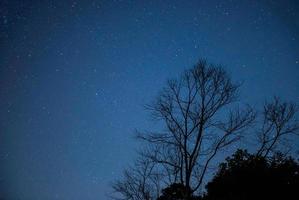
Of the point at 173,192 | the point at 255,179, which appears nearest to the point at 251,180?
the point at 255,179

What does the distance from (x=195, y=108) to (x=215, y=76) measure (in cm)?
165

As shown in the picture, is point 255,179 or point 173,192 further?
point 173,192

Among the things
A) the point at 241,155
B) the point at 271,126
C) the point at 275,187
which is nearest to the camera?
the point at 275,187

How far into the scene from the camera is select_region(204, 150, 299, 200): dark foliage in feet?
39.6

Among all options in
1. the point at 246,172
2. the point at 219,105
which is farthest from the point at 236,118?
the point at 246,172

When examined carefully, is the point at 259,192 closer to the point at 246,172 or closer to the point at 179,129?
the point at 246,172

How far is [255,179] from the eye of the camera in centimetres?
1273

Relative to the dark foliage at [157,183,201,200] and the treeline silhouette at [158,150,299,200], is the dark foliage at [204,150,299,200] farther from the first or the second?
the dark foliage at [157,183,201,200]

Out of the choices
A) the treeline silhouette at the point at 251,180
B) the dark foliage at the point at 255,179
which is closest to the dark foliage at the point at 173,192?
the treeline silhouette at the point at 251,180

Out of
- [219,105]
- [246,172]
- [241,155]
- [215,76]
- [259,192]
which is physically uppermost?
[215,76]

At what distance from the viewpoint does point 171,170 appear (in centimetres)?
1320

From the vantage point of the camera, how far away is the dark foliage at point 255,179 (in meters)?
12.1

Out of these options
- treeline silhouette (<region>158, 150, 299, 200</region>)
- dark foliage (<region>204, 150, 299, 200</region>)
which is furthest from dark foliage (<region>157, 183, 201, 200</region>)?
dark foliage (<region>204, 150, 299, 200</region>)

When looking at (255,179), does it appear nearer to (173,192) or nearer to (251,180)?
(251,180)
